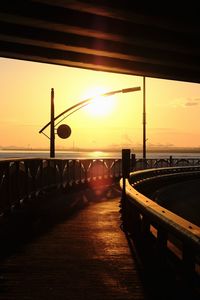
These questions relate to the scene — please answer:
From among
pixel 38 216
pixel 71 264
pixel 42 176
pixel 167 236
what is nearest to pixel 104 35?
pixel 42 176

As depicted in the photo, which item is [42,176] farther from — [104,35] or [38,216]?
[104,35]

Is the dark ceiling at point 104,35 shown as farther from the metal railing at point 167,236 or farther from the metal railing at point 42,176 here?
the metal railing at point 167,236

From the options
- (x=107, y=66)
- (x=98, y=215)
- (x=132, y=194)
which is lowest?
(x=98, y=215)

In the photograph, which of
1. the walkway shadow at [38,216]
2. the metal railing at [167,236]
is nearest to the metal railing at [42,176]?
the walkway shadow at [38,216]

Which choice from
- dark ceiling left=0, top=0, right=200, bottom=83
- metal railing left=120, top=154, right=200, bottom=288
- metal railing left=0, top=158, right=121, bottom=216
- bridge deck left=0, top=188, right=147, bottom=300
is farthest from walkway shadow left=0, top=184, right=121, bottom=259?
dark ceiling left=0, top=0, right=200, bottom=83

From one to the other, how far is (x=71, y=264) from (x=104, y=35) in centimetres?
1051

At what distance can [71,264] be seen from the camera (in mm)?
8617

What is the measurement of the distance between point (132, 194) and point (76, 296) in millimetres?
3349

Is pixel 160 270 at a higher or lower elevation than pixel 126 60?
lower

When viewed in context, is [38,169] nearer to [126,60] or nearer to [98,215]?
[98,215]

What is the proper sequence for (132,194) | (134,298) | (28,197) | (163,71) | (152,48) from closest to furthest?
(134,298) < (132,194) < (28,197) < (152,48) < (163,71)

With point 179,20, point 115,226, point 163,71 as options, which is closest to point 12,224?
point 115,226

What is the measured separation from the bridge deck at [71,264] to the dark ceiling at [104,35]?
6.01 meters

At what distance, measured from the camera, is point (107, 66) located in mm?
23219
